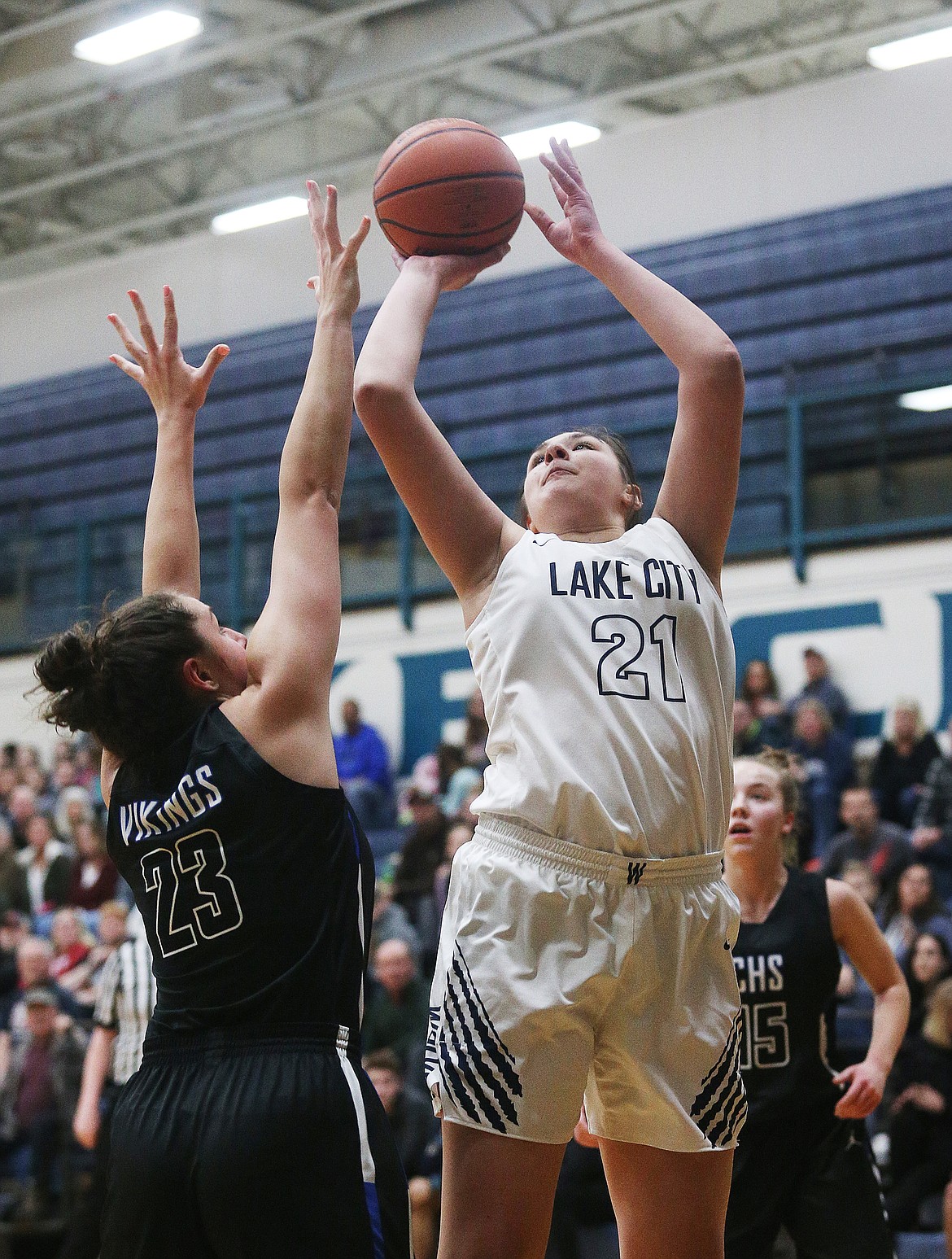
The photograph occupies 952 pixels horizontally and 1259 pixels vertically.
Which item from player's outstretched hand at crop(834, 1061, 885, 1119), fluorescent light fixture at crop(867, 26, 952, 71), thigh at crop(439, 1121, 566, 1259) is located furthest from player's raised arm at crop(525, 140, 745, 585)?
fluorescent light fixture at crop(867, 26, 952, 71)

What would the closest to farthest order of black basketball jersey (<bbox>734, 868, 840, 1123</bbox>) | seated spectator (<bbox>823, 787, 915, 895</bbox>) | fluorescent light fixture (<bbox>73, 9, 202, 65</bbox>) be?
black basketball jersey (<bbox>734, 868, 840, 1123</bbox>)
seated spectator (<bbox>823, 787, 915, 895</bbox>)
fluorescent light fixture (<bbox>73, 9, 202, 65</bbox>)

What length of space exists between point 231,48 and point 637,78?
3.70m

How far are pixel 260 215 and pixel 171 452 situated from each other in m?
13.9

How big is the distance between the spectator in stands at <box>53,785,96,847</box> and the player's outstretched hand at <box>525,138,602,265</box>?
31.8 ft

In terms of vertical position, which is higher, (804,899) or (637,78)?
(637,78)

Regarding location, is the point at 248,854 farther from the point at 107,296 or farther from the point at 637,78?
the point at 107,296

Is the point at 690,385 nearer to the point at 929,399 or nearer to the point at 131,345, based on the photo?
the point at 131,345

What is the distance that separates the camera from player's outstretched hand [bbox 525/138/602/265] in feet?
10.2

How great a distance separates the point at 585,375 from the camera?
14328mm

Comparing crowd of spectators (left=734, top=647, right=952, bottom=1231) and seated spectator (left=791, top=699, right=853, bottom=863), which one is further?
seated spectator (left=791, top=699, right=853, bottom=863)

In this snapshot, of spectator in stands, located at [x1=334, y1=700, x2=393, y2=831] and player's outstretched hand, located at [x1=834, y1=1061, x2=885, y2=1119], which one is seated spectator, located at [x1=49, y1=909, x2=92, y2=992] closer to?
spectator in stands, located at [x1=334, y1=700, x2=393, y2=831]

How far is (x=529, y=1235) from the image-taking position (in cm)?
266

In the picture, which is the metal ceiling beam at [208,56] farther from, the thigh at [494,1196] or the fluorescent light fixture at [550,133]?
the thigh at [494,1196]

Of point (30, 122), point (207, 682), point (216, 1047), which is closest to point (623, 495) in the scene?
point (207, 682)
